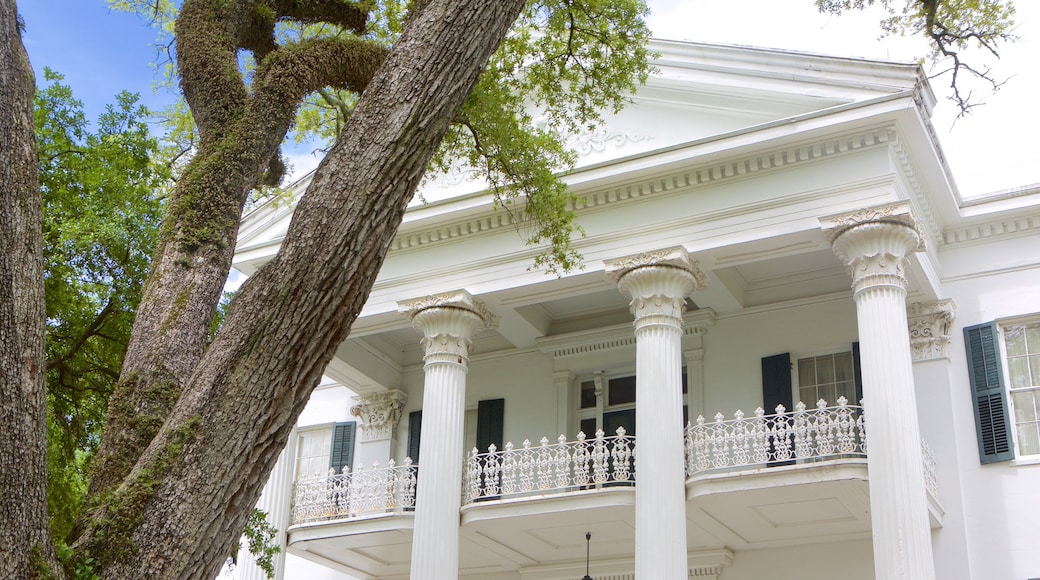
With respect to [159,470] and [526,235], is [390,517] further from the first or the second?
[159,470]

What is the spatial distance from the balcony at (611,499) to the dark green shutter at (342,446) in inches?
49.4

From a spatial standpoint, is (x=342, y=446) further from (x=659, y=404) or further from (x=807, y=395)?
(x=807, y=395)

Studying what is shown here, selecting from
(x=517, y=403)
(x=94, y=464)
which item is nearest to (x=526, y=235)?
(x=517, y=403)

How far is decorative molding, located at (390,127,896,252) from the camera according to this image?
1404 centimetres

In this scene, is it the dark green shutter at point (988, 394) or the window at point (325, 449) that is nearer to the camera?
the dark green shutter at point (988, 394)

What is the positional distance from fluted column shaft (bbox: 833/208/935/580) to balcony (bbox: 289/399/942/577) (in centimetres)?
87

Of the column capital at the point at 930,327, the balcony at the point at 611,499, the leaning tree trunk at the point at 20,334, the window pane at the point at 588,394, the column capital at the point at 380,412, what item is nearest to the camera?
the leaning tree trunk at the point at 20,334

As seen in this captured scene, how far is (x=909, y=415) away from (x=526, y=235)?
19.1ft

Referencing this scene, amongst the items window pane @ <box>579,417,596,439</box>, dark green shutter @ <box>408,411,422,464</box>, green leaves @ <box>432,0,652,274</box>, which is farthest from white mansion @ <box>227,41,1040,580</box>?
green leaves @ <box>432,0,652,274</box>

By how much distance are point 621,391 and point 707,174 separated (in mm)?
4657

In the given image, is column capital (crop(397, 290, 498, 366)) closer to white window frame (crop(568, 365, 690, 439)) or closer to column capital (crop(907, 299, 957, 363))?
white window frame (crop(568, 365, 690, 439))

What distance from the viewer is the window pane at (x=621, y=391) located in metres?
17.9

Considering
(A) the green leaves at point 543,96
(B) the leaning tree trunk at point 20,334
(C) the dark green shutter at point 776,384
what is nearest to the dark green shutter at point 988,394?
(C) the dark green shutter at point 776,384

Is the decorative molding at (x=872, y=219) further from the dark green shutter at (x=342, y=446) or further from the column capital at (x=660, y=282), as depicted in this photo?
the dark green shutter at (x=342, y=446)
